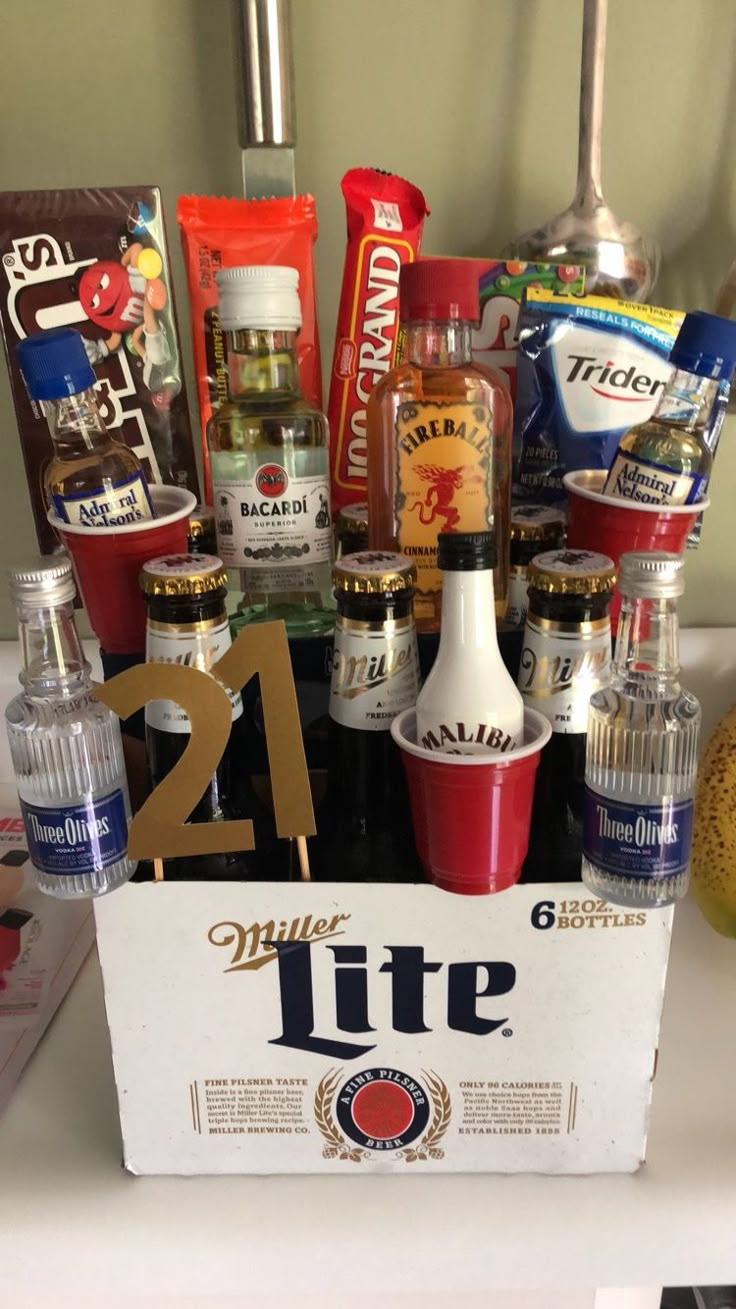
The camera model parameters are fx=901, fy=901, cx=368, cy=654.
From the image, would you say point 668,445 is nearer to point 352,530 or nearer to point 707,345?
point 707,345

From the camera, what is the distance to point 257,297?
1.81 feet

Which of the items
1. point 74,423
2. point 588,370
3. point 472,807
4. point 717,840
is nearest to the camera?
point 472,807

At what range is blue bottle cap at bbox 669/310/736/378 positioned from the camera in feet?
1.71

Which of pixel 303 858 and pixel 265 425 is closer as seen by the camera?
pixel 303 858

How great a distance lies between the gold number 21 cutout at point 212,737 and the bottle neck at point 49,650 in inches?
1.6

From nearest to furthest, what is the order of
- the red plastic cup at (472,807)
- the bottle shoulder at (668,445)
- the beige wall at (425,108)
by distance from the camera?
the red plastic cup at (472,807) → the bottle shoulder at (668,445) → the beige wall at (425,108)

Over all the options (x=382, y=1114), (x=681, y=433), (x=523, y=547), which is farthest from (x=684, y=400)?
(x=382, y=1114)

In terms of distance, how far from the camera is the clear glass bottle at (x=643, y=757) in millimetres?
450

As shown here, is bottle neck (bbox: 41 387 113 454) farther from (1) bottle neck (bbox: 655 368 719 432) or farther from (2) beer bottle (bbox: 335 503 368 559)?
(1) bottle neck (bbox: 655 368 719 432)

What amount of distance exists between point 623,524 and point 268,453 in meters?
0.23

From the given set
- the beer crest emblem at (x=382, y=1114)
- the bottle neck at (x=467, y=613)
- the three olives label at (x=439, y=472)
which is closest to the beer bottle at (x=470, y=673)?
the bottle neck at (x=467, y=613)

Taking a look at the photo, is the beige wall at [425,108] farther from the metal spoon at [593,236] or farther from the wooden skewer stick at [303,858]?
the wooden skewer stick at [303,858]

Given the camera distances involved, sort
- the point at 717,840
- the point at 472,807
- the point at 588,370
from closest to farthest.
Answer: the point at 472,807 → the point at 588,370 → the point at 717,840

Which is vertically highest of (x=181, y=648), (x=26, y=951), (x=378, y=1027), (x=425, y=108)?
(x=425, y=108)
